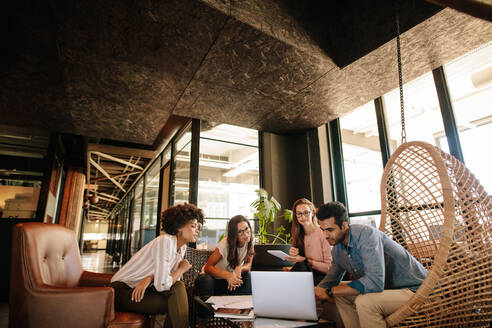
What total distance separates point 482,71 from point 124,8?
3.70 metres

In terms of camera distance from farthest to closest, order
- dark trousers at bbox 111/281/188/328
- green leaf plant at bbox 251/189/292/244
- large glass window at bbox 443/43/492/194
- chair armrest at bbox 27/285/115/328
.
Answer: green leaf plant at bbox 251/189/292/244
large glass window at bbox 443/43/492/194
dark trousers at bbox 111/281/188/328
chair armrest at bbox 27/285/115/328

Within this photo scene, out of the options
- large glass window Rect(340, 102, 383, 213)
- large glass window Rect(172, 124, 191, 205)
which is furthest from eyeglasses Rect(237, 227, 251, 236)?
large glass window Rect(340, 102, 383, 213)

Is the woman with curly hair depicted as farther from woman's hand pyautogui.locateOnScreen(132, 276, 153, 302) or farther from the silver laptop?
the silver laptop

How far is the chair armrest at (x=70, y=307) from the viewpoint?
4.97 feet

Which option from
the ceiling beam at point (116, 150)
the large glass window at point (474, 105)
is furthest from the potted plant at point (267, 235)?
the ceiling beam at point (116, 150)

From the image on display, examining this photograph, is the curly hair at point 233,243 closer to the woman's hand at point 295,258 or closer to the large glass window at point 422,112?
the woman's hand at point 295,258

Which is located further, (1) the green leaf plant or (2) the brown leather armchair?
(1) the green leaf plant

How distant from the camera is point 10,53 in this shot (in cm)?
264

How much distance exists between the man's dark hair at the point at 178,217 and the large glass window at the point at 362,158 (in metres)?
2.73

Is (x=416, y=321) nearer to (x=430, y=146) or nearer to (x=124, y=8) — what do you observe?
(x=430, y=146)

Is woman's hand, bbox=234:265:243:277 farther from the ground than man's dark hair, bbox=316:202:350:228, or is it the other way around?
man's dark hair, bbox=316:202:350:228

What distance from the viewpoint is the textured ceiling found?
2287mm

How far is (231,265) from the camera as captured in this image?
105 inches

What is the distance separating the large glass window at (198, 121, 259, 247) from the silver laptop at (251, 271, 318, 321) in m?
3.01
